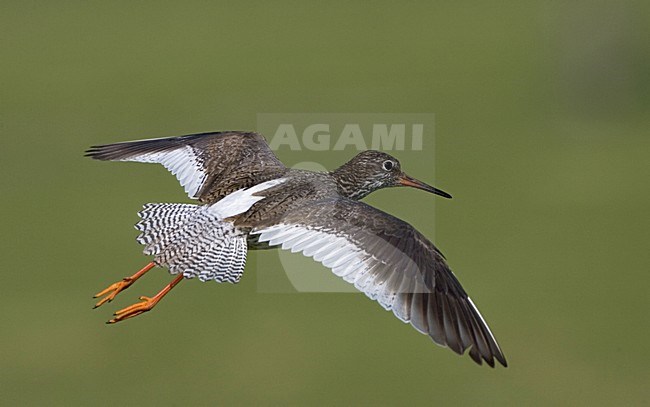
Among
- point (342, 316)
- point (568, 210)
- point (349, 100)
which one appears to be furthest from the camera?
point (349, 100)

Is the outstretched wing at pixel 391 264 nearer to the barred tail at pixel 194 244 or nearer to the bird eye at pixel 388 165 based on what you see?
the barred tail at pixel 194 244

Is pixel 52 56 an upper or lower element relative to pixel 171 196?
upper

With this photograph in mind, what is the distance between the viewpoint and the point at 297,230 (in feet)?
22.2

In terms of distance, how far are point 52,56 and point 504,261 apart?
1245 cm

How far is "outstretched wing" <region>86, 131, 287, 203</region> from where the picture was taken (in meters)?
7.55

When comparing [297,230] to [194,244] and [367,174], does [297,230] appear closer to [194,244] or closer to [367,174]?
[194,244]

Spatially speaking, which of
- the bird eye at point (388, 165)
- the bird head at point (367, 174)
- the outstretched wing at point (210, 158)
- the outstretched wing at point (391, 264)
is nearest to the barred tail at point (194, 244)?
the outstretched wing at point (391, 264)

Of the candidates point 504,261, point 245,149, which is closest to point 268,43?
Answer: point 504,261

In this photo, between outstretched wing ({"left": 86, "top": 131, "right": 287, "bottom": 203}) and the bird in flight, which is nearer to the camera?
the bird in flight

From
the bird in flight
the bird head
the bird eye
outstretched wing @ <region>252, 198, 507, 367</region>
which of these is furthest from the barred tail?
the bird eye

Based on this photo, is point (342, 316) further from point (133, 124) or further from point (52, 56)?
point (52, 56)

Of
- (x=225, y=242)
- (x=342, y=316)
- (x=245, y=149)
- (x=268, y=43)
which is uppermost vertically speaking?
(x=268, y=43)

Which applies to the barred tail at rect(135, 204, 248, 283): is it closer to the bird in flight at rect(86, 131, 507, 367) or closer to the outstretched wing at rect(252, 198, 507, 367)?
the bird in flight at rect(86, 131, 507, 367)

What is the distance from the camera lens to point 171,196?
59.3 feet
